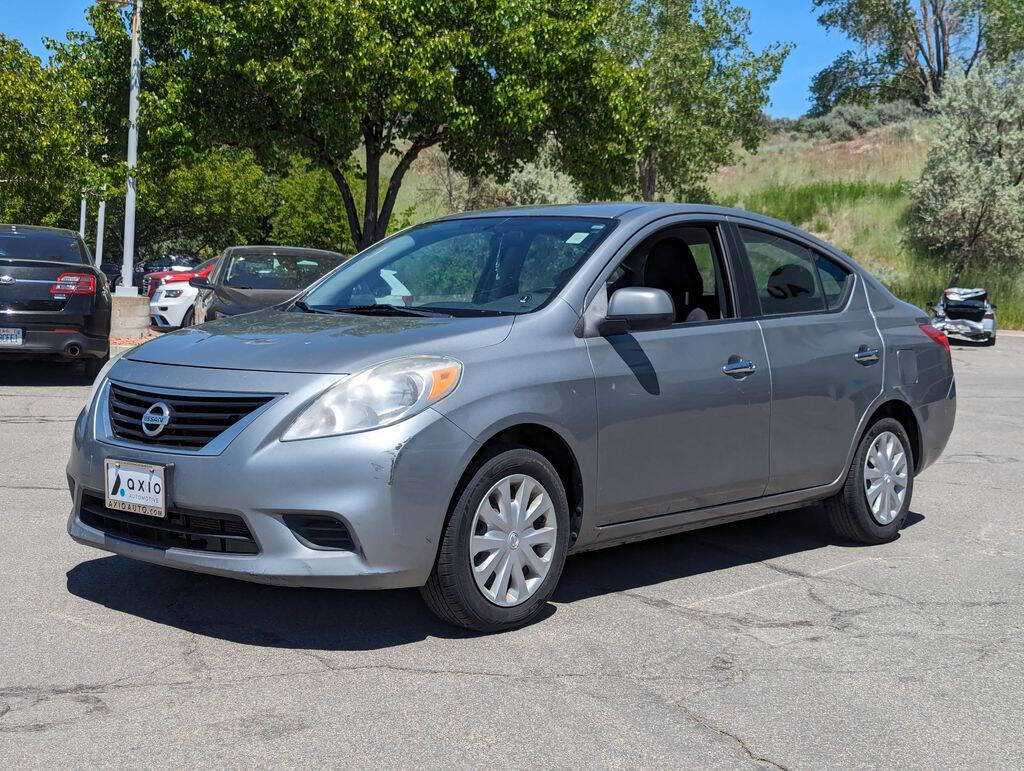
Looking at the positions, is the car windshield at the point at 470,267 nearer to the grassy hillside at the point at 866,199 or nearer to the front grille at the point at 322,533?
the front grille at the point at 322,533

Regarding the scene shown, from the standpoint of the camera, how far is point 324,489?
4527 millimetres

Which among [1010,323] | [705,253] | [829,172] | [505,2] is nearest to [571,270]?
[705,253]

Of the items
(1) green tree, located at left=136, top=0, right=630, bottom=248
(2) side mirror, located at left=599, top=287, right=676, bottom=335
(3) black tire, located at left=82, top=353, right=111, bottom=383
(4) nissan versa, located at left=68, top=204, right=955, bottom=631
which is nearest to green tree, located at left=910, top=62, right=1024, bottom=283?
(1) green tree, located at left=136, top=0, right=630, bottom=248

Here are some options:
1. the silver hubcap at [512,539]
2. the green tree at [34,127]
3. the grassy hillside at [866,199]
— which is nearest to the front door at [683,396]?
the silver hubcap at [512,539]

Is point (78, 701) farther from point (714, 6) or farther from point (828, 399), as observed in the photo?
point (714, 6)

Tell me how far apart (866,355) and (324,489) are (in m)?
3.37

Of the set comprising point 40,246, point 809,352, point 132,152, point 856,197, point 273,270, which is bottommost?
point 809,352

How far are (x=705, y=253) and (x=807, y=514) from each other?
2303mm

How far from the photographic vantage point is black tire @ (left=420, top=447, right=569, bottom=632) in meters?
4.77

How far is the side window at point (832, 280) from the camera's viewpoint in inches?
268

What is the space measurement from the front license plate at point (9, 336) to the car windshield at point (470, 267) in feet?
25.4

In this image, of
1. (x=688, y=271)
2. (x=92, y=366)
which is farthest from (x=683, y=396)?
(x=92, y=366)

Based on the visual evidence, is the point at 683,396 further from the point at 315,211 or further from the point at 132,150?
the point at 315,211

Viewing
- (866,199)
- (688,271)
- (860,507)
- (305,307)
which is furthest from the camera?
(866,199)
